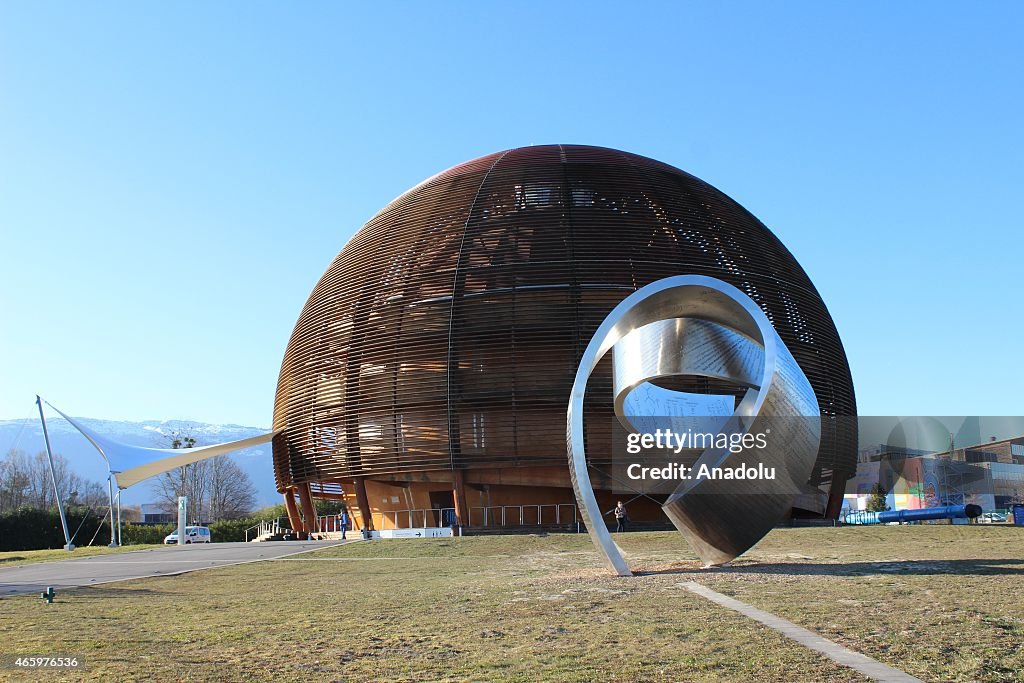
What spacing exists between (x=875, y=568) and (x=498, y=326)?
17986 millimetres

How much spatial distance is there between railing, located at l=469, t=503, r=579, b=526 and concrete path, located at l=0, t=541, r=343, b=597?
609 cm

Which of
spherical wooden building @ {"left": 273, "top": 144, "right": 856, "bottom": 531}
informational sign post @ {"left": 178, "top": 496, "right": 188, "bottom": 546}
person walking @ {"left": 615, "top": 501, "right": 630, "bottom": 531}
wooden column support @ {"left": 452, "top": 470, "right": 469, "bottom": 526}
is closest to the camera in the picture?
person walking @ {"left": 615, "top": 501, "right": 630, "bottom": 531}

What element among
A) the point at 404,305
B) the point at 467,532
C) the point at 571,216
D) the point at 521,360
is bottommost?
the point at 467,532

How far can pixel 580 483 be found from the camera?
46.7 feet

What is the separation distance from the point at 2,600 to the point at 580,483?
8.49 metres

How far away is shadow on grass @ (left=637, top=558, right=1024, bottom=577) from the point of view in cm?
1407

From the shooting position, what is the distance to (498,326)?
3133 centimetres

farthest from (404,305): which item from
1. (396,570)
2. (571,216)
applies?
(396,570)

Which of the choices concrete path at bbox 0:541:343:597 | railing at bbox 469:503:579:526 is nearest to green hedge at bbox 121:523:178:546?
concrete path at bbox 0:541:343:597

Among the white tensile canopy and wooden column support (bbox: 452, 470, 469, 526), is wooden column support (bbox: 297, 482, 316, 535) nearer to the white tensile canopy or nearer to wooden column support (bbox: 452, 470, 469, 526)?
the white tensile canopy

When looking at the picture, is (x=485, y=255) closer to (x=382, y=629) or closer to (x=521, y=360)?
(x=521, y=360)

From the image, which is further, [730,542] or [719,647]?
[730,542]

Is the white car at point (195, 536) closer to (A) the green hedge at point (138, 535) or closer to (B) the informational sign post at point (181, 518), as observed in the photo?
(A) the green hedge at point (138, 535)

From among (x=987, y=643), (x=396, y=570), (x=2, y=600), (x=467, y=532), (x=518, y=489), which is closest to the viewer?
→ (x=987, y=643)
